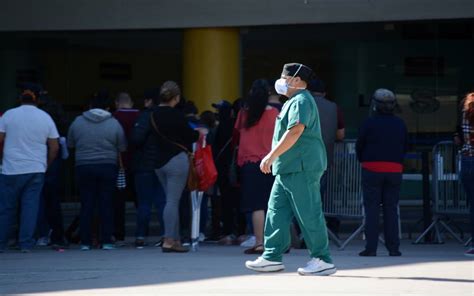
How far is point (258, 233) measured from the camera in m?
12.7

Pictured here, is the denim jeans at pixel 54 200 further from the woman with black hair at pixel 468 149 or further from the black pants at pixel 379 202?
the woman with black hair at pixel 468 149

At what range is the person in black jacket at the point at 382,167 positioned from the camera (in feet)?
41.0

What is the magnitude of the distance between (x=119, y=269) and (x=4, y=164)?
274cm

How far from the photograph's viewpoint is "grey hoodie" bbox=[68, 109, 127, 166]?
13578mm

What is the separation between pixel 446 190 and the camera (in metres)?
14.5

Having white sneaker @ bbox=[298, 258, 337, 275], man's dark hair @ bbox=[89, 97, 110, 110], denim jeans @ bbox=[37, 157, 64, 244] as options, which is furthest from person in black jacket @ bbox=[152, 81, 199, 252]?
white sneaker @ bbox=[298, 258, 337, 275]

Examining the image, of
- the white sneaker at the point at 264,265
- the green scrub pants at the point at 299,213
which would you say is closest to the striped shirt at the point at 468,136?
the green scrub pants at the point at 299,213

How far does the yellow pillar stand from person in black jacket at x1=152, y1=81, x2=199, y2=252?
5.48 m

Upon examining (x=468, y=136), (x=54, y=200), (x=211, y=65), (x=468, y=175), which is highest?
(x=211, y=65)

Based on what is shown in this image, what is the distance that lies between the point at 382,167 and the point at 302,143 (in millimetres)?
2508

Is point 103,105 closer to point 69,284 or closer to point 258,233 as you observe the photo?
point 258,233

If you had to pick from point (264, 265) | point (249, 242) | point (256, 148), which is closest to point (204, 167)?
point (256, 148)

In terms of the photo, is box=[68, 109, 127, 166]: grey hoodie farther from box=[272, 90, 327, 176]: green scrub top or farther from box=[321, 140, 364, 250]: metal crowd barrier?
box=[272, 90, 327, 176]: green scrub top

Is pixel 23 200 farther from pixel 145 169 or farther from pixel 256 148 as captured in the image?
pixel 256 148
